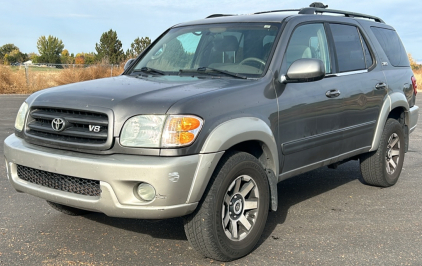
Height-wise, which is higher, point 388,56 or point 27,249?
point 388,56

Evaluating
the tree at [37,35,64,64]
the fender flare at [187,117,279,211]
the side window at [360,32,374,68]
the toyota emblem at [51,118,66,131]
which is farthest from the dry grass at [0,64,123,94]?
the tree at [37,35,64,64]

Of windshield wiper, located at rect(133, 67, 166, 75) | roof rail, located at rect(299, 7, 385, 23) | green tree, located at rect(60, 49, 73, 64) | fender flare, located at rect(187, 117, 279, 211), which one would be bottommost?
green tree, located at rect(60, 49, 73, 64)

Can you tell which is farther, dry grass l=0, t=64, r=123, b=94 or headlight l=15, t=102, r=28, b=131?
dry grass l=0, t=64, r=123, b=94

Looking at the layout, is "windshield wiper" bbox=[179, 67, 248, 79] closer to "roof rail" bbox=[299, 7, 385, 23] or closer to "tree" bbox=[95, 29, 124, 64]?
"roof rail" bbox=[299, 7, 385, 23]

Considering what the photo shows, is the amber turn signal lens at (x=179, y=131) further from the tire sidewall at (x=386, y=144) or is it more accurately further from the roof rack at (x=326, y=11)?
the tire sidewall at (x=386, y=144)

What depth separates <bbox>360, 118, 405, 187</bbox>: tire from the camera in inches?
224

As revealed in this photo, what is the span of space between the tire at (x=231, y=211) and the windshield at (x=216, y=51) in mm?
912

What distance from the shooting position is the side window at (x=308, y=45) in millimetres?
4490

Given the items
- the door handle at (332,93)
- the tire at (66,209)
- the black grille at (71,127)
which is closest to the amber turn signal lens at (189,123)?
the black grille at (71,127)

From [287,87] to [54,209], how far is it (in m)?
2.50

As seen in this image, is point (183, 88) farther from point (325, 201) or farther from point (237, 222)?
point (325, 201)

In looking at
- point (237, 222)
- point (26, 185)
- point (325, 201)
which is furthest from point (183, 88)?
point (325, 201)

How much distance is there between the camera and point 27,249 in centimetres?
384

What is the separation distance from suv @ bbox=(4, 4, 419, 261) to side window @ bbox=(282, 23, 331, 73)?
0.01 metres
